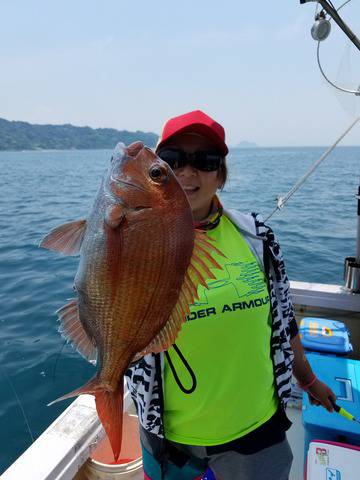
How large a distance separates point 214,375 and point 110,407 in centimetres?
59

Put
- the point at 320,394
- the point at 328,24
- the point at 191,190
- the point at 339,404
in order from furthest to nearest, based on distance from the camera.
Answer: the point at 328,24 → the point at 339,404 → the point at 320,394 → the point at 191,190

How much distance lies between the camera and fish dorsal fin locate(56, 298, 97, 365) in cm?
120

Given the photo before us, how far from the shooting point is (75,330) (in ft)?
3.96

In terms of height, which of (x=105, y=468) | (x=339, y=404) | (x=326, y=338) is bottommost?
(x=105, y=468)

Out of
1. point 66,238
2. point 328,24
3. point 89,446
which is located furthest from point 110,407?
point 328,24

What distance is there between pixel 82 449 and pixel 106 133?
4102 inches

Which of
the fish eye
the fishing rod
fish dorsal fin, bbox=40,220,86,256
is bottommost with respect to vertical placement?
fish dorsal fin, bbox=40,220,86,256

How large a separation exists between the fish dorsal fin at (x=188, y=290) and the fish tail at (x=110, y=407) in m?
0.20

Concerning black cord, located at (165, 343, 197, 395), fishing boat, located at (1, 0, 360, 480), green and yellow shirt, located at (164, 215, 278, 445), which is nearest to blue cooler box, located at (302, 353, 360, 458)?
fishing boat, located at (1, 0, 360, 480)

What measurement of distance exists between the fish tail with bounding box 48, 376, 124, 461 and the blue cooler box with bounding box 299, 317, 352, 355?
2.64 meters

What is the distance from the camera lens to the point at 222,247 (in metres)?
1.82

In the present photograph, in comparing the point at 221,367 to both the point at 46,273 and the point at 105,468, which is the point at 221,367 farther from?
the point at 46,273

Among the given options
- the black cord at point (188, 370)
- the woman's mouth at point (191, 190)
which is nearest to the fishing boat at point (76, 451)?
the black cord at point (188, 370)

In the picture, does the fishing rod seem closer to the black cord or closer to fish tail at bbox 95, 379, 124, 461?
the black cord
